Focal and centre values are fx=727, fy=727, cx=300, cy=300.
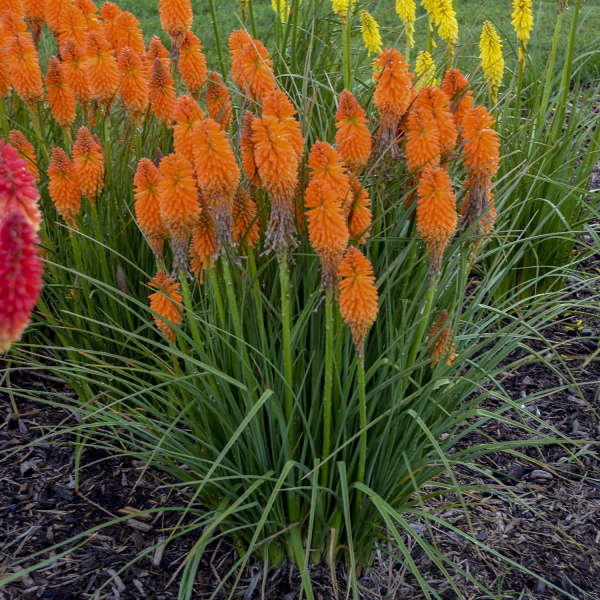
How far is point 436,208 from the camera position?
190cm

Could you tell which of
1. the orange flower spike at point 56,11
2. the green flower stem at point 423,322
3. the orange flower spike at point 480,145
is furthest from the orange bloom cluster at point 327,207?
the orange flower spike at point 56,11

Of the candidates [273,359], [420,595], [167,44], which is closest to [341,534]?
[420,595]

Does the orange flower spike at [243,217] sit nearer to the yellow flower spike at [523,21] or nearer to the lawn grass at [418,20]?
the yellow flower spike at [523,21]

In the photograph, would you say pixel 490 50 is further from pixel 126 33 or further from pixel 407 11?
pixel 126 33

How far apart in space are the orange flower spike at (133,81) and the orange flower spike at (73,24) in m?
0.44

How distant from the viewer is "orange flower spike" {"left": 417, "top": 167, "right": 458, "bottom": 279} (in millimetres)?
1904

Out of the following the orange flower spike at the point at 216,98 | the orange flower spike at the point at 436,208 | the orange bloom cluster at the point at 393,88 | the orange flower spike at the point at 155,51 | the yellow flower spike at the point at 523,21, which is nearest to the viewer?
the orange flower spike at the point at 436,208

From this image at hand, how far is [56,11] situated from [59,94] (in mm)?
691

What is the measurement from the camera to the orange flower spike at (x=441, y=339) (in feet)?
7.19

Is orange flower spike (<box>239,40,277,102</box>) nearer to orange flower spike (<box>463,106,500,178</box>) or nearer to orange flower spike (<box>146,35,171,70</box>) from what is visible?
orange flower spike (<box>463,106,500,178</box>)

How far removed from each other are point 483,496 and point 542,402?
72cm

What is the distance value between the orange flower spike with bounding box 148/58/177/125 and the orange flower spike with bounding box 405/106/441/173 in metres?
0.98

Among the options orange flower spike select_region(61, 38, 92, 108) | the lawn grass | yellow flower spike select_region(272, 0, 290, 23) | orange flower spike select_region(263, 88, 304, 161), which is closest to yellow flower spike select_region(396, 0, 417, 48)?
yellow flower spike select_region(272, 0, 290, 23)

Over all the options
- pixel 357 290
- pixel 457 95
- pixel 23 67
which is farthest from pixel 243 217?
pixel 23 67
